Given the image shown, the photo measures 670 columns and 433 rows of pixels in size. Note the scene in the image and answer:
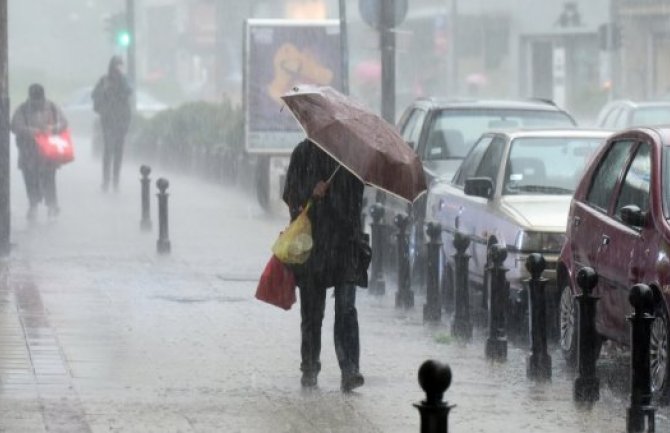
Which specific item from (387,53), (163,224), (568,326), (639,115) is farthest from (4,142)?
(639,115)

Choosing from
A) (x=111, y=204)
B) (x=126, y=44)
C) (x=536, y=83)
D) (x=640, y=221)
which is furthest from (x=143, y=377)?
(x=536, y=83)

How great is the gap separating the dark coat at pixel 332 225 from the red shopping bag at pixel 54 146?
13.2 meters

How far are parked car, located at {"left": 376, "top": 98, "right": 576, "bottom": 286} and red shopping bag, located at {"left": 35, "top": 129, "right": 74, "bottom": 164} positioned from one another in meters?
6.60

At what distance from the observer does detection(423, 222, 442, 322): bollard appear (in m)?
14.7

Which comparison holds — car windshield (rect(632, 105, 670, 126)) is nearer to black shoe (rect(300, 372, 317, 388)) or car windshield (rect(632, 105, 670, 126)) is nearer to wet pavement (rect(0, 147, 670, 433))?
wet pavement (rect(0, 147, 670, 433))

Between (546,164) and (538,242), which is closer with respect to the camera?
(538,242)

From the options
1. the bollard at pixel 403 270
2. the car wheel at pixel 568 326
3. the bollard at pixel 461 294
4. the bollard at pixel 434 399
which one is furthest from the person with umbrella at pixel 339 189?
the bollard at pixel 434 399

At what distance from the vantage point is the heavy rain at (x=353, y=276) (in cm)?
1052

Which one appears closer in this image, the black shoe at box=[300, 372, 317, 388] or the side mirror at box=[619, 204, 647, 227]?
the side mirror at box=[619, 204, 647, 227]

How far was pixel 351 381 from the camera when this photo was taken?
1103 cm

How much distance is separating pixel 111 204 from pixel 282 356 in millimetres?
15180

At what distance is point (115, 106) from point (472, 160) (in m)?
14.2

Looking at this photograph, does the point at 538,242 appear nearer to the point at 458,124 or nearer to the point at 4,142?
the point at 458,124

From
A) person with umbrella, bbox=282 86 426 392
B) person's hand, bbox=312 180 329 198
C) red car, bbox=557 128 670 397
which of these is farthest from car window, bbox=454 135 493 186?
person's hand, bbox=312 180 329 198
